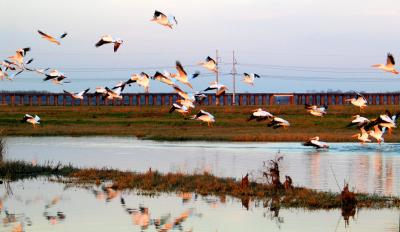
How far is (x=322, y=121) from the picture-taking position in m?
64.8

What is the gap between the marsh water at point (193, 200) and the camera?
61.7 feet

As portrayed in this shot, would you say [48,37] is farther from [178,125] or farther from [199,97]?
[178,125]

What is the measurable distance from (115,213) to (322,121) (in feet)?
151

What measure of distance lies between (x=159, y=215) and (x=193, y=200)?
268 centimetres

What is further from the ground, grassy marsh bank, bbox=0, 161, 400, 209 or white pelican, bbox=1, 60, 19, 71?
white pelican, bbox=1, 60, 19, 71

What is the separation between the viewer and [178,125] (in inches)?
2557

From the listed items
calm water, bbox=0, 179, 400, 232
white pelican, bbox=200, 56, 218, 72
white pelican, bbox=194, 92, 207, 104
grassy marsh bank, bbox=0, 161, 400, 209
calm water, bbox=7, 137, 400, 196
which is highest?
white pelican, bbox=200, 56, 218, 72

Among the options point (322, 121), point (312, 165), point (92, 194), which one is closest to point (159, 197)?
point (92, 194)

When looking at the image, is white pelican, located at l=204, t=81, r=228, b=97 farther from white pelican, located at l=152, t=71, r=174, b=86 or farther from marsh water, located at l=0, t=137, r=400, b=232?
marsh water, located at l=0, t=137, r=400, b=232

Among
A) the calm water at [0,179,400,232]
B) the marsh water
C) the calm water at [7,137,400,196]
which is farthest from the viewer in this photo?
the calm water at [7,137,400,196]

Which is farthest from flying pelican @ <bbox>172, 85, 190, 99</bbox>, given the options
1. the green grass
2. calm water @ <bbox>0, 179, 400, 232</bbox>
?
the green grass

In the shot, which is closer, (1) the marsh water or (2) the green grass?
(1) the marsh water

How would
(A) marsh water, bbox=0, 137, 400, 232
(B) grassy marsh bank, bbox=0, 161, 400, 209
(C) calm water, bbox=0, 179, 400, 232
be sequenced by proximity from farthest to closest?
(B) grassy marsh bank, bbox=0, 161, 400, 209
(A) marsh water, bbox=0, 137, 400, 232
(C) calm water, bbox=0, 179, 400, 232

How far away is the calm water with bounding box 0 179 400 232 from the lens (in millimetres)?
18500
